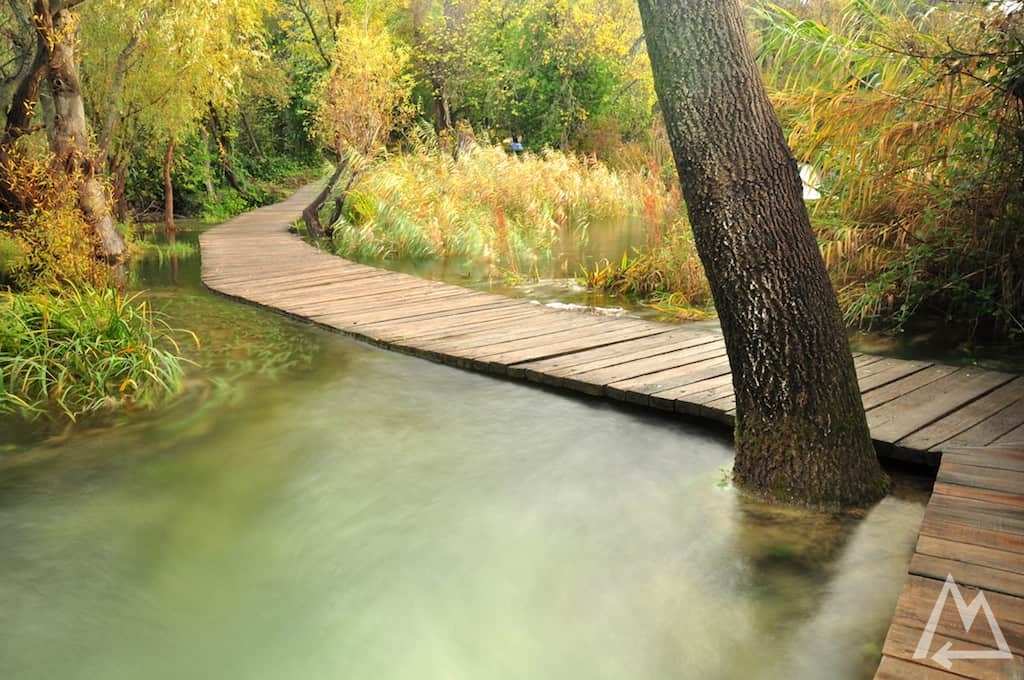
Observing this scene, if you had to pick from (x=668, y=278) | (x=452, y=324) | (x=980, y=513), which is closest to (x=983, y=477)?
(x=980, y=513)

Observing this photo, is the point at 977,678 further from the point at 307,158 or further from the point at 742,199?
the point at 307,158

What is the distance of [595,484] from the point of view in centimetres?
363

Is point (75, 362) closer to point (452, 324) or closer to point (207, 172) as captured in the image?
point (452, 324)

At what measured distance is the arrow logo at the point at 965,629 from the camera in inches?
74.1

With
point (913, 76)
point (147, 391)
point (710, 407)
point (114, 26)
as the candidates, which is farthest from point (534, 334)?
point (114, 26)

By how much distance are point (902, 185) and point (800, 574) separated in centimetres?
378

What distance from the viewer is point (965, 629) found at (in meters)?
1.97

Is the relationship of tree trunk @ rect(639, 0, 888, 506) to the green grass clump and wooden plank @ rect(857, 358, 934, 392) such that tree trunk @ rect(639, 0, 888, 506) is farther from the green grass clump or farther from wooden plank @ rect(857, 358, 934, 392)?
the green grass clump

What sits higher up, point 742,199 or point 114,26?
point 114,26

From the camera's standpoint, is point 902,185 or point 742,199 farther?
point 902,185

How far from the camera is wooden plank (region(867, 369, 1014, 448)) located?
11.8 ft

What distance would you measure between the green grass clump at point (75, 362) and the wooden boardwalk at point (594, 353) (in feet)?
5.02

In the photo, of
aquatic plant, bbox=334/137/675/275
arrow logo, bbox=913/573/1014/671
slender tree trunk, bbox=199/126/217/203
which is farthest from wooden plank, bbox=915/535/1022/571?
slender tree trunk, bbox=199/126/217/203

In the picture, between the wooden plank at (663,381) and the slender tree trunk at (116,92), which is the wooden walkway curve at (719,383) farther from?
the slender tree trunk at (116,92)
